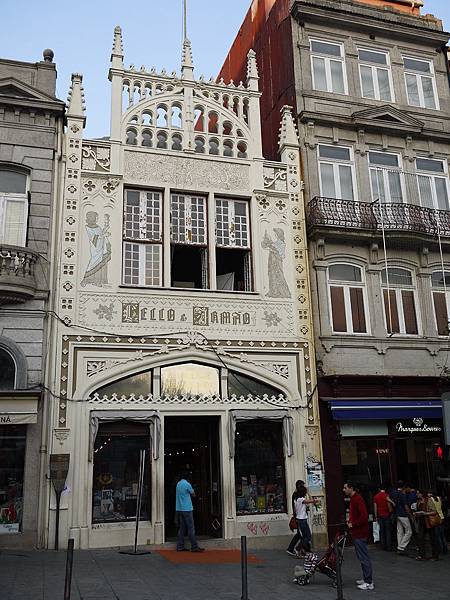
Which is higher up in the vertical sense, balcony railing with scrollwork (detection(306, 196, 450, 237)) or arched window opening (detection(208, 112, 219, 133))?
arched window opening (detection(208, 112, 219, 133))

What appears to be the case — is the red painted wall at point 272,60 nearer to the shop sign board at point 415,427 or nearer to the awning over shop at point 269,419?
the awning over shop at point 269,419

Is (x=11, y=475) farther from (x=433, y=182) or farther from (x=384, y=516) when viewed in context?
(x=433, y=182)

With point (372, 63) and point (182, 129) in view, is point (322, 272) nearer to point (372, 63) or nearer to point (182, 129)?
point (182, 129)

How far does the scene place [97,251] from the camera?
54.8 feet

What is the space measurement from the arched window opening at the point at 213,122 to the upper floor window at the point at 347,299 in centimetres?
580

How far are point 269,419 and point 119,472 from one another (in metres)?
4.25

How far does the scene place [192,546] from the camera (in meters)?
14.5

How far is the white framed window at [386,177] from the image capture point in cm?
2025

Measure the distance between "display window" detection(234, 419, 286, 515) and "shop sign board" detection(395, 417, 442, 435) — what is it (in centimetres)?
356

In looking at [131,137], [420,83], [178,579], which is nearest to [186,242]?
[131,137]

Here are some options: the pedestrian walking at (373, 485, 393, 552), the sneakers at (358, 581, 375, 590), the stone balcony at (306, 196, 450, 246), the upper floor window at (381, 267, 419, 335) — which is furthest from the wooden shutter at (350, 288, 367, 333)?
the sneakers at (358, 581, 375, 590)

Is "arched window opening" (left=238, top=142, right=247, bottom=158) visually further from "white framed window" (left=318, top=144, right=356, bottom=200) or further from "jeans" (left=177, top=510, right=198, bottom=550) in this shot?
"jeans" (left=177, top=510, right=198, bottom=550)

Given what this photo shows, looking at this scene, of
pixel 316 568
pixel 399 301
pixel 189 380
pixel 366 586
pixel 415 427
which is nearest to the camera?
pixel 366 586

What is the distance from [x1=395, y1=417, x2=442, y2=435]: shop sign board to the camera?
698 inches
